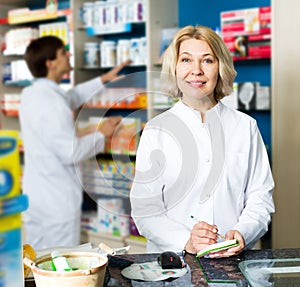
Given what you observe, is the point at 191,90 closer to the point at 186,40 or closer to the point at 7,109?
the point at 186,40

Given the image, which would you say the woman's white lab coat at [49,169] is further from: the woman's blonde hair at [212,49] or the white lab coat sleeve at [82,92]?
the woman's blonde hair at [212,49]

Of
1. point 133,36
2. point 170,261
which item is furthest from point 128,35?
point 170,261

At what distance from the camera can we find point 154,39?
14.3 feet

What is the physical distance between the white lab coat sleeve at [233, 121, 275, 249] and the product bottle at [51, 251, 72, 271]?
0.64 metres

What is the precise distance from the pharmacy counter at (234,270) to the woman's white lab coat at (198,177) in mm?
163

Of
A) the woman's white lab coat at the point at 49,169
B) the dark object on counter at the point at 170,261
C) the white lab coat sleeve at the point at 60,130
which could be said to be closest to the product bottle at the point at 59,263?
A: the dark object on counter at the point at 170,261

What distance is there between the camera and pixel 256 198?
1.96m

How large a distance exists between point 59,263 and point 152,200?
1.54ft

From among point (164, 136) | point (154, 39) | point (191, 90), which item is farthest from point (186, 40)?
point (154, 39)

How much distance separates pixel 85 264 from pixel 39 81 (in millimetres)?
2477

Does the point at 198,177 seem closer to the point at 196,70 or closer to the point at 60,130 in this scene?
the point at 196,70

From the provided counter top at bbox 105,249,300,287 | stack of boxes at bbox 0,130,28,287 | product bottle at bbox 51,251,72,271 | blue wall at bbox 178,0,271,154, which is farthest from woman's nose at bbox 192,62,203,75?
blue wall at bbox 178,0,271,154

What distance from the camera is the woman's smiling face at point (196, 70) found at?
189cm

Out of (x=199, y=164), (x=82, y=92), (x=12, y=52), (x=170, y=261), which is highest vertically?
(x=12, y=52)
